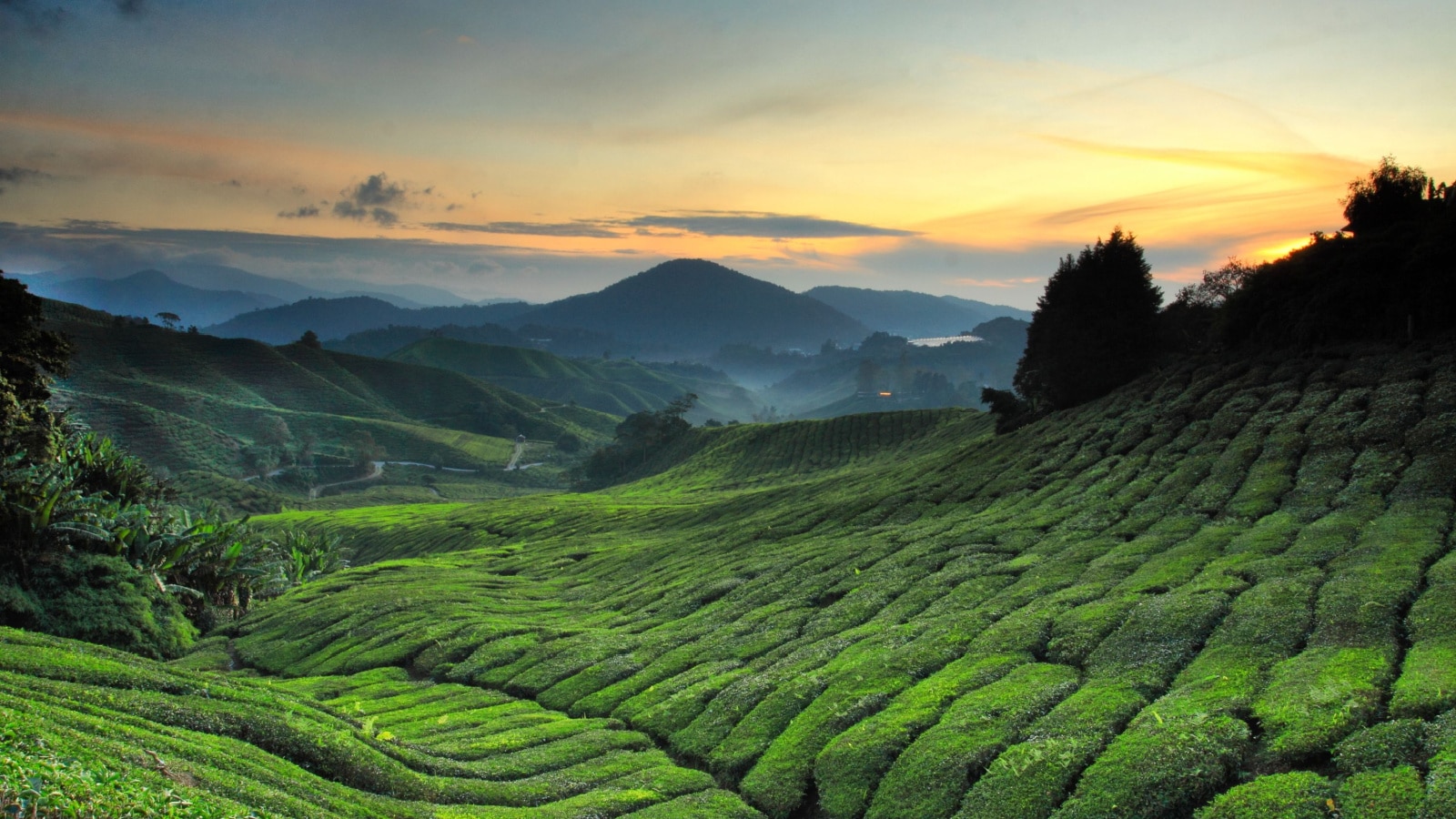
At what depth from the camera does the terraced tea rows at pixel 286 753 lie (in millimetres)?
12922

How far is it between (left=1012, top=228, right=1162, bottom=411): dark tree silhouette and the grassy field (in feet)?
23.8

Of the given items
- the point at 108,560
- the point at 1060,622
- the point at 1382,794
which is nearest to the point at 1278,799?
the point at 1382,794

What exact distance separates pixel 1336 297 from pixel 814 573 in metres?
37.5

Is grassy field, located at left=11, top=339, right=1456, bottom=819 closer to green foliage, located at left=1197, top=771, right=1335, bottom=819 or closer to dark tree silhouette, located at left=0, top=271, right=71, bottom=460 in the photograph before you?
green foliage, located at left=1197, top=771, right=1335, bottom=819

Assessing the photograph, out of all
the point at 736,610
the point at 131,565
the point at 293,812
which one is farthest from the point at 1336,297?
the point at 131,565

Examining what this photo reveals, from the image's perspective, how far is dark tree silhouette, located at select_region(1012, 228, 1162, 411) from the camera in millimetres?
62312

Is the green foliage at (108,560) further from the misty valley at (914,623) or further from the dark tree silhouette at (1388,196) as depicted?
the dark tree silhouette at (1388,196)

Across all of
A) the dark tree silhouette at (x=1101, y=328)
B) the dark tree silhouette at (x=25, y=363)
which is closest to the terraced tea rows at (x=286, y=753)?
the dark tree silhouette at (x=25, y=363)

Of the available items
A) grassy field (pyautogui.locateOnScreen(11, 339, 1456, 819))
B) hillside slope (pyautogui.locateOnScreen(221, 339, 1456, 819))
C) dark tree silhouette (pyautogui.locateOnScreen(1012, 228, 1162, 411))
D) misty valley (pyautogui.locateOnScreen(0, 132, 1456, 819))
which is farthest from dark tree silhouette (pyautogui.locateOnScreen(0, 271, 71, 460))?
dark tree silhouette (pyautogui.locateOnScreen(1012, 228, 1162, 411))

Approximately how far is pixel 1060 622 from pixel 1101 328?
46.6 m

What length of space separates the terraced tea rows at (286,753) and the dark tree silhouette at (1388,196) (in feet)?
206

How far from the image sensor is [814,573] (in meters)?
39.1

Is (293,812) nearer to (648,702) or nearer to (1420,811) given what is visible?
(648,702)

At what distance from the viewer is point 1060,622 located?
24766 mm
